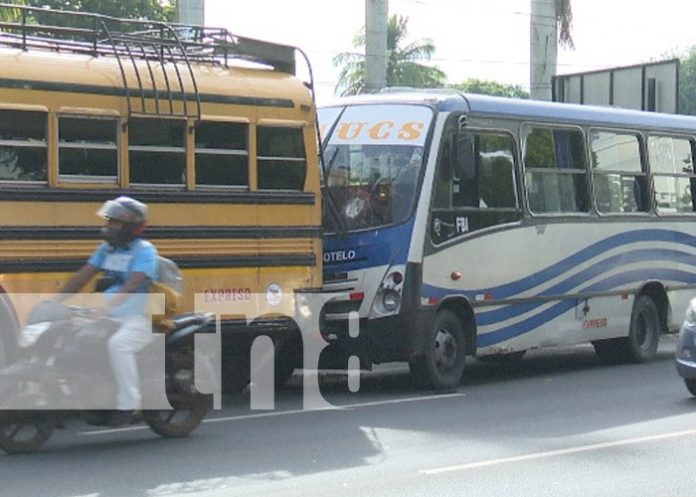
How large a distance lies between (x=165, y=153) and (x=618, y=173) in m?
7.41

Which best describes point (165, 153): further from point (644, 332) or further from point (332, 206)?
point (644, 332)

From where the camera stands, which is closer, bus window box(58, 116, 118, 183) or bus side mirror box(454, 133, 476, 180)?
bus window box(58, 116, 118, 183)

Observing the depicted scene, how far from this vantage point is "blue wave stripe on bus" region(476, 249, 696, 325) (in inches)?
605

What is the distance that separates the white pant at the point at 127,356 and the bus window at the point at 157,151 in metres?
2.28

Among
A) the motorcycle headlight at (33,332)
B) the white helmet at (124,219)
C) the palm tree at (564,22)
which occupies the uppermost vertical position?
the palm tree at (564,22)

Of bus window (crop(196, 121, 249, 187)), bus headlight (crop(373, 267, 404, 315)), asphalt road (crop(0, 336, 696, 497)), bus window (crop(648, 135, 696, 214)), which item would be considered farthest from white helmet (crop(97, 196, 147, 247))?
bus window (crop(648, 135, 696, 214))

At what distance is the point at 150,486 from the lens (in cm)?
905

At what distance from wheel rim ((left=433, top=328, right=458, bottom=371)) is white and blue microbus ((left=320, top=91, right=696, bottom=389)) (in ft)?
0.07

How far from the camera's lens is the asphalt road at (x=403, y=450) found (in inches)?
359

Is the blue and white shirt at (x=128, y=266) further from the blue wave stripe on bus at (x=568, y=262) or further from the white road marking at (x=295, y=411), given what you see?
the blue wave stripe on bus at (x=568, y=262)

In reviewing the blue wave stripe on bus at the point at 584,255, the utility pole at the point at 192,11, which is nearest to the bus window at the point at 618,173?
the blue wave stripe on bus at the point at 584,255

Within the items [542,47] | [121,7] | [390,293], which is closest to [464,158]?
[390,293]

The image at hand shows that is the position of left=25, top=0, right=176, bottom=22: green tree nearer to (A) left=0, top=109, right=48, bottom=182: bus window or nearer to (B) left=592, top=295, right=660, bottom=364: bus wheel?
(B) left=592, top=295, right=660, bottom=364: bus wheel

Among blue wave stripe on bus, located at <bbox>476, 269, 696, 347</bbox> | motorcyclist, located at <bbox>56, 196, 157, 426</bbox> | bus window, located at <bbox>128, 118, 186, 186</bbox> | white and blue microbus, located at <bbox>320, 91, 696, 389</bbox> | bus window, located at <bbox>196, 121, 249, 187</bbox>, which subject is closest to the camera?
motorcyclist, located at <bbox>56, 196, 157, 426</bbox>
